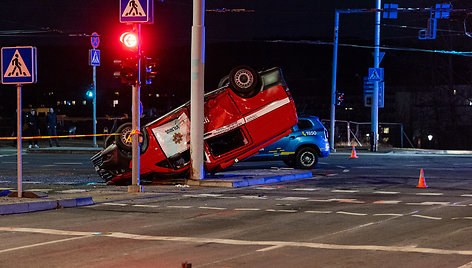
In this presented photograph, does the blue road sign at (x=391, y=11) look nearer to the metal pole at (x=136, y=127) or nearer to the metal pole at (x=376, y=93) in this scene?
the metal pole at (x=376, y=93)

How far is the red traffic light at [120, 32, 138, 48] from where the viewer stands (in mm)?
16344

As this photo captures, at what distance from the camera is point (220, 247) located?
9000 millimetres

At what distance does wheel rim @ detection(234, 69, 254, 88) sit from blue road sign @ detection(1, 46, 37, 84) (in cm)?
657

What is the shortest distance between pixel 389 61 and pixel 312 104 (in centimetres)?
1724

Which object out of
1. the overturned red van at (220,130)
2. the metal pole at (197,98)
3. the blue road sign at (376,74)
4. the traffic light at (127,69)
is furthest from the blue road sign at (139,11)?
the blue road sign at (376,74)

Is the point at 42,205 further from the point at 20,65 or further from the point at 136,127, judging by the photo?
the point at 136,127

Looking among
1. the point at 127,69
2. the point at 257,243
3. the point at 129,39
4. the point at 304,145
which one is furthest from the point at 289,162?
the point at 257,243

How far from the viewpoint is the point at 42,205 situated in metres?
13.4

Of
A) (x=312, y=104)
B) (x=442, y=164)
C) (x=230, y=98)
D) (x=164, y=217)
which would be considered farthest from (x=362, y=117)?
(x=164, y=217)

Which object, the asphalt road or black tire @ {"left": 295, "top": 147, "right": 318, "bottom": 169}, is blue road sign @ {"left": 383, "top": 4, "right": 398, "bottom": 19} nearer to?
black tire @ {"left": 295, "top": 147, "right": 318, "bottom": 169}

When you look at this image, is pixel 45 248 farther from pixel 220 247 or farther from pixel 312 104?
pixel 312 104

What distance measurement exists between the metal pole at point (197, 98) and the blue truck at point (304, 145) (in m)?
5.04

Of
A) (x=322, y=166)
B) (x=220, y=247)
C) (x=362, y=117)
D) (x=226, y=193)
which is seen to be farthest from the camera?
(x=362, y=117)

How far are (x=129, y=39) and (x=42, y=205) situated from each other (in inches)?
192
